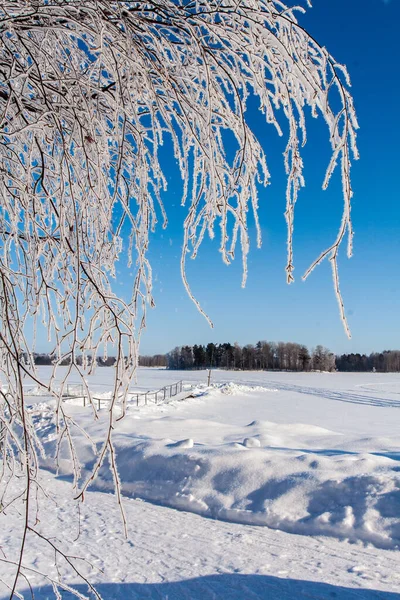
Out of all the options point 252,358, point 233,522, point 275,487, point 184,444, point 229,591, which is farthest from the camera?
point 252,358

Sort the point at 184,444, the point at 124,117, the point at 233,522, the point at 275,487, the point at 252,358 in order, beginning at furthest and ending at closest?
the point at 252,358
the point at 184,444
the point at 275,487
the point at 233,522
the point at 124,117

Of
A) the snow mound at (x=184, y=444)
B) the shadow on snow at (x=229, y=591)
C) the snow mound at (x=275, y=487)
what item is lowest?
the shadow on snow at (x=229, y=591)

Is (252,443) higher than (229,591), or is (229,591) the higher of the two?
(252,443)

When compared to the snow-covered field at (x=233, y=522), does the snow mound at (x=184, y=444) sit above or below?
above

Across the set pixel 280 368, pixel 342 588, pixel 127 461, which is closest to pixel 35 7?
pixel 342 588

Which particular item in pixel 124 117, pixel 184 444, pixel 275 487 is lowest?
pixel 275 487

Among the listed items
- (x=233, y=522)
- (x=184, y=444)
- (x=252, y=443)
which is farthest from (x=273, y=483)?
(x=184, y=444)

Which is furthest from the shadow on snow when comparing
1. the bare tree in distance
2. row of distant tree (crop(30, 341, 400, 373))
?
row of distant tree (crop(30, 341, 400, 373))

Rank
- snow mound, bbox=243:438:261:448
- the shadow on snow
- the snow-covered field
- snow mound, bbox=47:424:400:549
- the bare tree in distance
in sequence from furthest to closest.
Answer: snow mound, bbox=243:438:261:448, snow mound, bbox=47:424:400:549, the snow-covered field, the shadow on snow, the bare tree in distance

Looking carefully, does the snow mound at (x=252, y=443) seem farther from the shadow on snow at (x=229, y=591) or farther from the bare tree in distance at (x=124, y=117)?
the bare tree in distance at (x=124, y=117)

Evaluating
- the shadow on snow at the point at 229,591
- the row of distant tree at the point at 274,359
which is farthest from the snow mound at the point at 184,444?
the row of distant tree at the point at 274,359

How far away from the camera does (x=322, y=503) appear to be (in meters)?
6.21

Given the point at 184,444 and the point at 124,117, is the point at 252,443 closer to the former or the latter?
the point at 184,444

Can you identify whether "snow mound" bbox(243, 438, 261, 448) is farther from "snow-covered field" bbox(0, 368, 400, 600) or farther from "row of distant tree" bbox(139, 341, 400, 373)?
"row of distant tree" bbox(139, 341, 400, 373)
